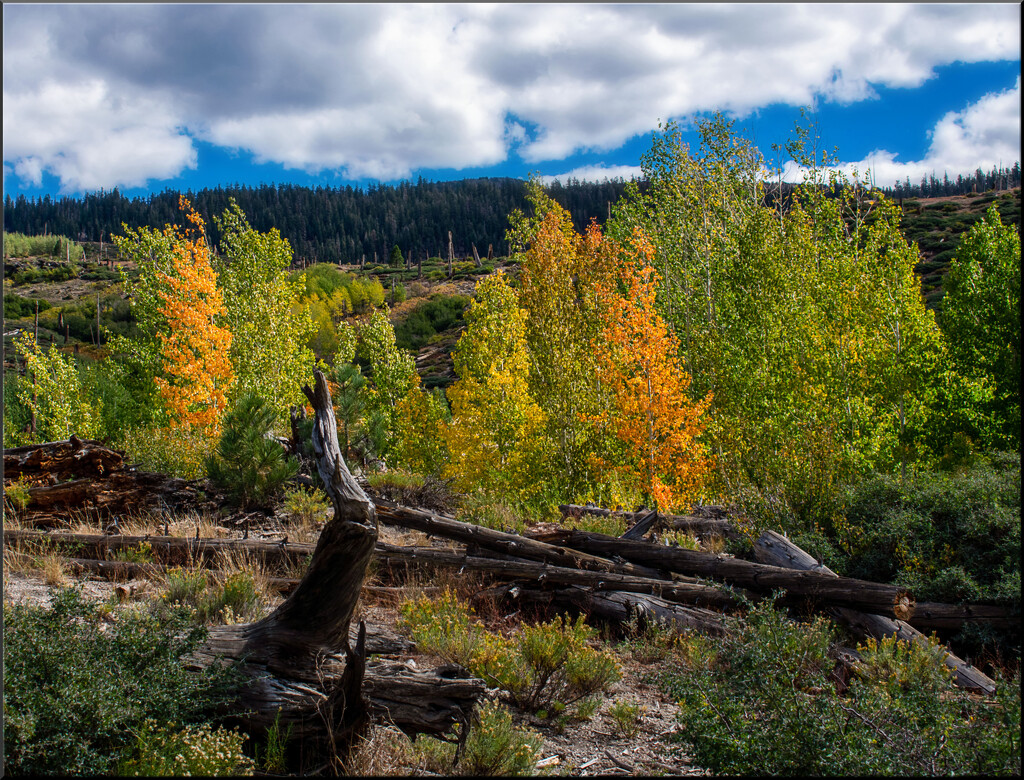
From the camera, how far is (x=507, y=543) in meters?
7.36

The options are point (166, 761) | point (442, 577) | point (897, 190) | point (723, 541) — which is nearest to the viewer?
point (166, 761)

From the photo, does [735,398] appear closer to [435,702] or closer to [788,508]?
[788,508]

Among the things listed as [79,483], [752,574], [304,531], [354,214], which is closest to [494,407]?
[304,531]

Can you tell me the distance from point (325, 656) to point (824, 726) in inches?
112

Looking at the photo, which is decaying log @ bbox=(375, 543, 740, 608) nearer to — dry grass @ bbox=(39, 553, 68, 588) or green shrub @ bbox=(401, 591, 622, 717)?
green shrub @ bbox=(401, 591, 622, 717)

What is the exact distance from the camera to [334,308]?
69.1 metres

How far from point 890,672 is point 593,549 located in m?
3.33

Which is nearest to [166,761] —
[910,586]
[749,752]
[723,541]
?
[749,752]

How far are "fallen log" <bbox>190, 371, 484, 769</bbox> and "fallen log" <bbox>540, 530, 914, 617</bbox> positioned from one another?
3.55 m

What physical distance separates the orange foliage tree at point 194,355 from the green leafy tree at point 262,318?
133 cm

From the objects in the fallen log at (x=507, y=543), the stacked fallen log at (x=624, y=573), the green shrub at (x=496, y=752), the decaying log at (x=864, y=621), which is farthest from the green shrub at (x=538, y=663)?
the decaying log at (x=864, y=621)

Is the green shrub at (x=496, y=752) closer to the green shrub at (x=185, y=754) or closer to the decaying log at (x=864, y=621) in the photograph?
the green shrub at (x=185, y=754)

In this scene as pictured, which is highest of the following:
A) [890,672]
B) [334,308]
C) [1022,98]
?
[334,308]

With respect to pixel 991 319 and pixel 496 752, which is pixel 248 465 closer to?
pixel 496 752
